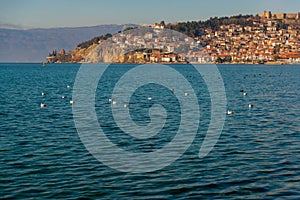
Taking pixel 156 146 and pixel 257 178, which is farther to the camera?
pixel 156 146

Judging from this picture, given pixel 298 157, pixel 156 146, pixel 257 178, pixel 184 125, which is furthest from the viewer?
pixel 184 125

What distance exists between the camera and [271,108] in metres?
48.3

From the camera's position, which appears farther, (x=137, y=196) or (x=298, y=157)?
(x=298, y=157)

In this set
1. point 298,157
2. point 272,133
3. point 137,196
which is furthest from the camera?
point 272,133

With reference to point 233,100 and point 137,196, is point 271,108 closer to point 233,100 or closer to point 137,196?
point 233,100

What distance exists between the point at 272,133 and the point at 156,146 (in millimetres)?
9820

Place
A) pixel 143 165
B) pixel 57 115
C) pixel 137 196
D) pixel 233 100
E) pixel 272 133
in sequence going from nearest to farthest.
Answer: pixel 137 196 < pixel 143 165 < pixel 272 133 < pixel 57 115 < pixel 233 100

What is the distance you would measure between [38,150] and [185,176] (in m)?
9.69

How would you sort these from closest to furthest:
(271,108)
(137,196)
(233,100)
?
(137,196) < (271,108) < (233,100)

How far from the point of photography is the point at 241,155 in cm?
2552

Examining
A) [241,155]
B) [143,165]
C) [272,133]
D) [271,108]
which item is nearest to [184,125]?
[272,133]

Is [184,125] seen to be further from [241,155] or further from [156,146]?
[241,155]

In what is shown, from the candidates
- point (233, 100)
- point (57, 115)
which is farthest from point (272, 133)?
A: point (233, 100)

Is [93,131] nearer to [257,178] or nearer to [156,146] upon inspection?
[156,146]
